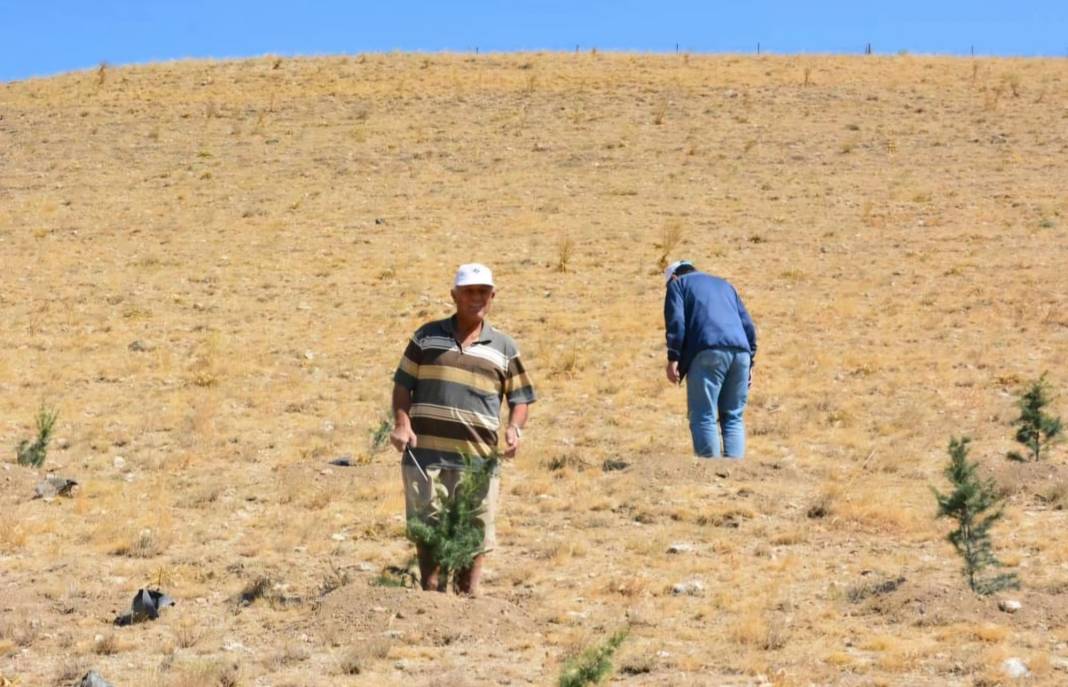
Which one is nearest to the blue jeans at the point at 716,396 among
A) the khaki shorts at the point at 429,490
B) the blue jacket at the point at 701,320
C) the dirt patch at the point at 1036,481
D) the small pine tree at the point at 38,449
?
the blue jacket at the point at 701,320

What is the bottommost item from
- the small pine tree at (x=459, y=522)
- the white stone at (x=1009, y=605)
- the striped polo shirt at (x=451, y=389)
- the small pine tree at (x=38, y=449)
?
the white stone at (x=1009, y=605)

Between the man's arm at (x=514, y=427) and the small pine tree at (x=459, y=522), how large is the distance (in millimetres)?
111

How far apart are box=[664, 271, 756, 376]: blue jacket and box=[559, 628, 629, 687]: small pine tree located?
396 cm

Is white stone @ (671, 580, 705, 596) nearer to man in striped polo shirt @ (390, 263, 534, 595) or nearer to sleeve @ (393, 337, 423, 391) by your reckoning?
man in striped polo shirt @ (390, 263, 534, 595)

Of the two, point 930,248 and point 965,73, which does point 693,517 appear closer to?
point 930,248

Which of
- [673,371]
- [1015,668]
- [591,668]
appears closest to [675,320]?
[673,371]

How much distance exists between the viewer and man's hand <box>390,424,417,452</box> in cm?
604

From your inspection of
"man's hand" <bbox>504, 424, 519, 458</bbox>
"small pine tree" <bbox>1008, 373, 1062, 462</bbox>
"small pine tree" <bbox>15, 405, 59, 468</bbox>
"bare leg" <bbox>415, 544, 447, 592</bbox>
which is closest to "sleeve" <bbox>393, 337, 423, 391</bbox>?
"man's hand" <bbox>504, 424, 519, 458</bbox>

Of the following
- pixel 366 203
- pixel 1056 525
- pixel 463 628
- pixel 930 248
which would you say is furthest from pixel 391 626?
pixel 366 203

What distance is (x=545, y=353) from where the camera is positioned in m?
14.3

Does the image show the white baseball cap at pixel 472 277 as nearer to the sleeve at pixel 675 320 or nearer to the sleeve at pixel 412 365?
the sleeve at pixel 412 365

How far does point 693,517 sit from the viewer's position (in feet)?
27.9

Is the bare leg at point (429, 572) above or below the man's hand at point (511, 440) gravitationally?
below

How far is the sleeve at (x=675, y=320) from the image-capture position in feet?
29.5
